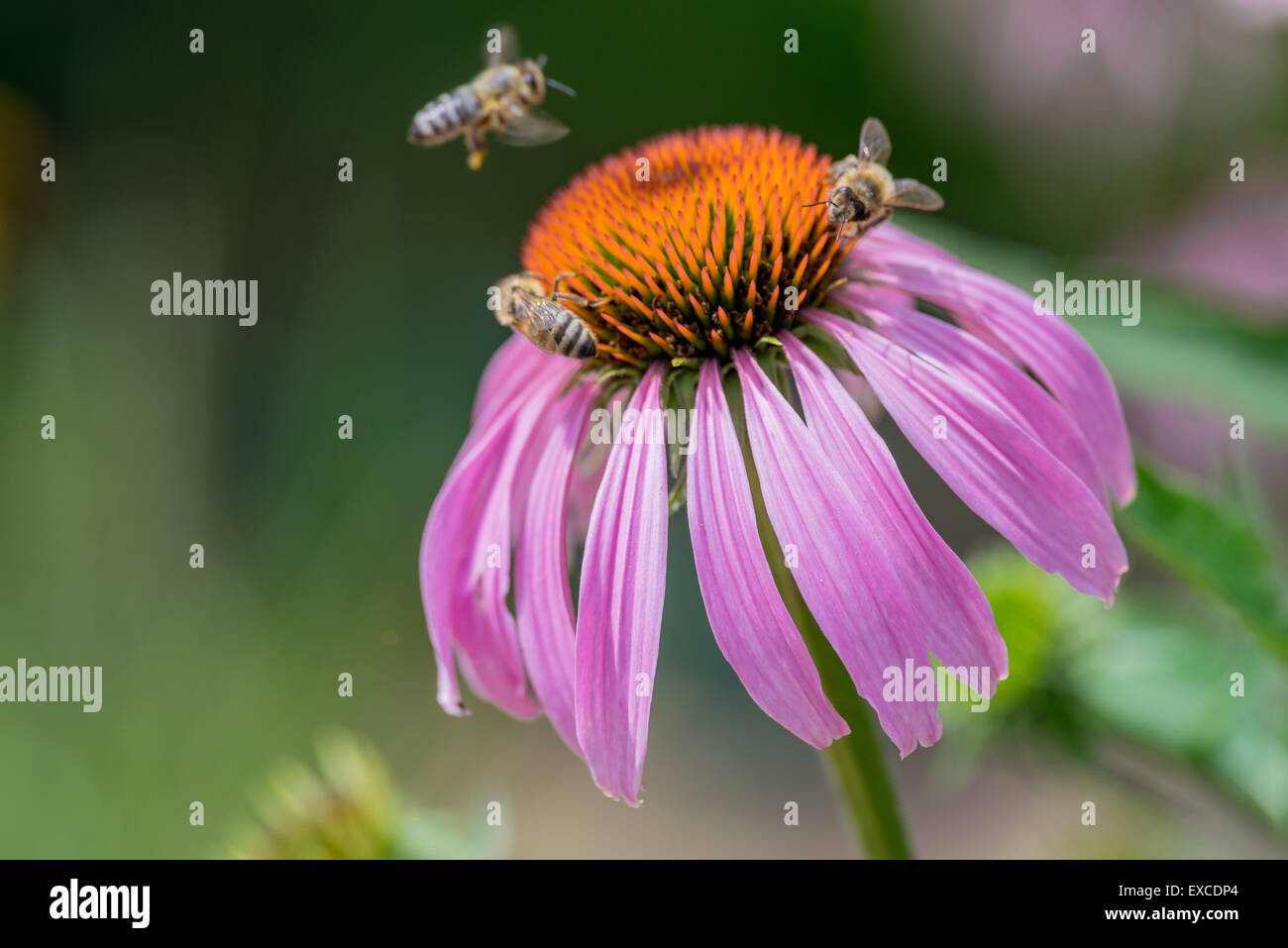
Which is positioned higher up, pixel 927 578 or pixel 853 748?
pixel 927 578

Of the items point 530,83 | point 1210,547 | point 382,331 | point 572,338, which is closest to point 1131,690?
point 1210,547

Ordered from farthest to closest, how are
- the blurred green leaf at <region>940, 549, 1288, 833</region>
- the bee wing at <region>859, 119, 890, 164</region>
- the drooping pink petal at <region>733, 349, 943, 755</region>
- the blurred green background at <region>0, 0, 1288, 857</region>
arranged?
1. the blurred green background at <region>0, 0, 1288, 857</region>
2. the blurred green leaf at <region>940, 549, 1288, 833</region>
3. the bee wing at <region>859, 119, 890, 164</region>
4. the drooping pink petal at <region>733, 349, 943, 755</region>

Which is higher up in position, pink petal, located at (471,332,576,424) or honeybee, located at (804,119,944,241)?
honeybee, located at (804,119,944,241)

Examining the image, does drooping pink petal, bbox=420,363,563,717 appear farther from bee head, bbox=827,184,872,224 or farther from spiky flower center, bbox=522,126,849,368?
bee head, bbox=827,184,872,224

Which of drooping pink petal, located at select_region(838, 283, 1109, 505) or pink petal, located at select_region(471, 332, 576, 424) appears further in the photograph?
pink petal, located at select_region(471, 332, 576, 424)

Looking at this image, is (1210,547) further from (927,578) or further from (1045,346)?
(927,578)

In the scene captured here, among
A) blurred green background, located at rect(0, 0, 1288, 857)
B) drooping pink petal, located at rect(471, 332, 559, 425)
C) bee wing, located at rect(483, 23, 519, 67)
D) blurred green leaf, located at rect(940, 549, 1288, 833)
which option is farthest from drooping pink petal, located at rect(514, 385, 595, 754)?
blurred green background, located at rect(0, 0, 1288, 857)

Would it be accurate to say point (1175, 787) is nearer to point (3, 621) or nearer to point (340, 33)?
point (3, 621)
